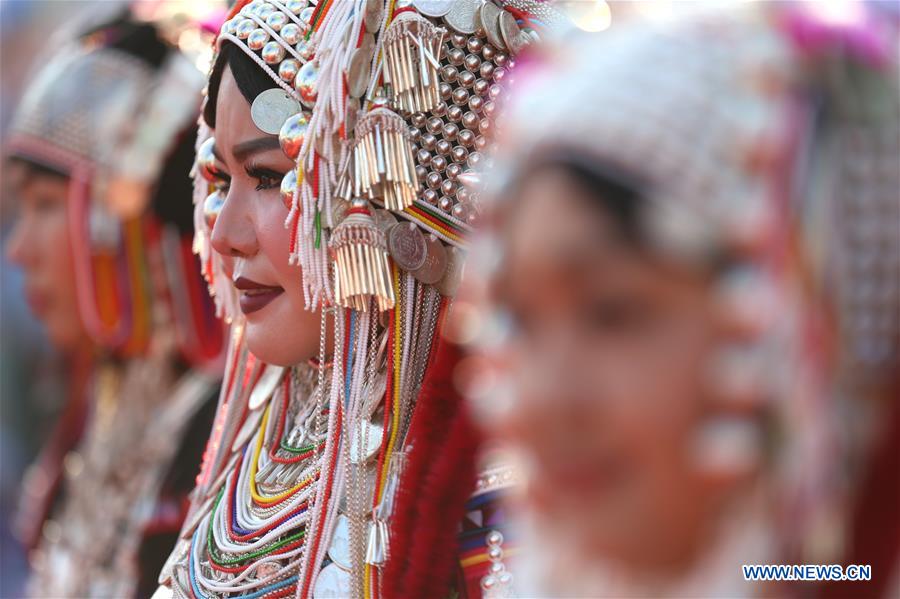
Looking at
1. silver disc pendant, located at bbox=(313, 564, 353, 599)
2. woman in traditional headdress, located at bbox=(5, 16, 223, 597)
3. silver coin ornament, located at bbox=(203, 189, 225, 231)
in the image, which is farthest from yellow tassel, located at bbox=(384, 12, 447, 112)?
woman in traditional headdress, located at bbox=(5, 16, 223, 597)

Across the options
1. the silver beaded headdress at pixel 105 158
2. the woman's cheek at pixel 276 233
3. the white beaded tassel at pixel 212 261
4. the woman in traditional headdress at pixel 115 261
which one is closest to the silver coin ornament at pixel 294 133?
the woman's cheek at pixel 276 233

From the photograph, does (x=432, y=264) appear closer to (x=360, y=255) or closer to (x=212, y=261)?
(x=360, y=255)

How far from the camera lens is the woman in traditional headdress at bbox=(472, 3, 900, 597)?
3.27 ft

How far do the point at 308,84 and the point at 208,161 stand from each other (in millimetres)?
304

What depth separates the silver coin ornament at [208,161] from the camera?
92.1 inches

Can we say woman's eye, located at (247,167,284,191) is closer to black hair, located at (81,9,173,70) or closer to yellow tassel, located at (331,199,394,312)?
yellow tassel, located at (331,199,394,312)

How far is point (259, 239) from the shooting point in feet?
7.30

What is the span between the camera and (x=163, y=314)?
4035 millimetres

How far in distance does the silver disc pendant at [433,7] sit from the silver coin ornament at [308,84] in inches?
7.5

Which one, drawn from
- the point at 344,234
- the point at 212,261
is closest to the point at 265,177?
the point at 344,234

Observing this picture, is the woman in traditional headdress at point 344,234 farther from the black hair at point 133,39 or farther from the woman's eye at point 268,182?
the black hair at point 133,39

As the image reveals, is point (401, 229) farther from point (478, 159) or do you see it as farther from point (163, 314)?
point (163, 314)

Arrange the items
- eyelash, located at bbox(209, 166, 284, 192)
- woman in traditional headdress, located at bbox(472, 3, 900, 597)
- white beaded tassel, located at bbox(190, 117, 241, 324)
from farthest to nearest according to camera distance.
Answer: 1. white beaded tassel, located at bbox(190, 117, 241, 324)
2. eyelash, located at bbox(209, 166, 284, 192)
3. woman in traditional headdress, located at bbox(472, 3, 900, 597)

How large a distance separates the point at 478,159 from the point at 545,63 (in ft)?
2.97
